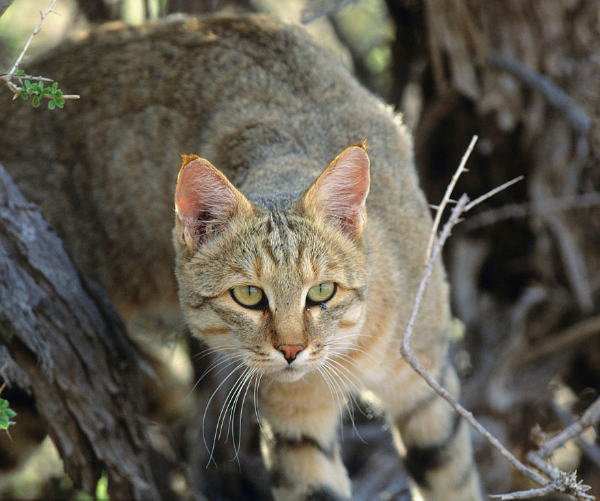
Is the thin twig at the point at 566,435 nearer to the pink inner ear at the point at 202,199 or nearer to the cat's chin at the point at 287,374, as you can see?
the cat's chin at the point at 287,374

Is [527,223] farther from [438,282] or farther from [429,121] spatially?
[438,282]

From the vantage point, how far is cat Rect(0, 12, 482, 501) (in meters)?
2.72

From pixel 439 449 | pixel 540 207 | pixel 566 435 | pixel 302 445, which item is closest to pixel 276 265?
pixel 302 445

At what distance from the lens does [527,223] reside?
15.6ft

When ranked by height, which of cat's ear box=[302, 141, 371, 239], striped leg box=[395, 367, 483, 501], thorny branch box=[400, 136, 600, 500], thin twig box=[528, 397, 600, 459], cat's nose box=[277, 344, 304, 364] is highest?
cat's ear box=[302, 141, 371, 239]

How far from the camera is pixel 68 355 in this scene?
10.6ft

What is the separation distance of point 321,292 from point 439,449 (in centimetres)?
121

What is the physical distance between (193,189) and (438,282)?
127 cm

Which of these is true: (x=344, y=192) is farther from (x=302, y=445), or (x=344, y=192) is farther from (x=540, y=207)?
(x=540, y=207)

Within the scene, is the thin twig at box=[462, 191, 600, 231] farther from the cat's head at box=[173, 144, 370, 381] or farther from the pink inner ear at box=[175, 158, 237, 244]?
the pink inner ear at box=[175, 158, 237, 244]

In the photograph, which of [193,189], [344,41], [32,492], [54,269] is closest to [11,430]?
[54,269]

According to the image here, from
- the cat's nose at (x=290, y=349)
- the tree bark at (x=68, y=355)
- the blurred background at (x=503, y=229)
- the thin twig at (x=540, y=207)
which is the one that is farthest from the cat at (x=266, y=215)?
the thin twig at (x=540, y=207)

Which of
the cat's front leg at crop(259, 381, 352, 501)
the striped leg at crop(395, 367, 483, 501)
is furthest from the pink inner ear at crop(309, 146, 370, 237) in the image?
the striped leg at crop(395, 367, 483, 501)

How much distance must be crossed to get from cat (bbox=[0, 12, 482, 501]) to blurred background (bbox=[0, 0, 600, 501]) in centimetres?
76
